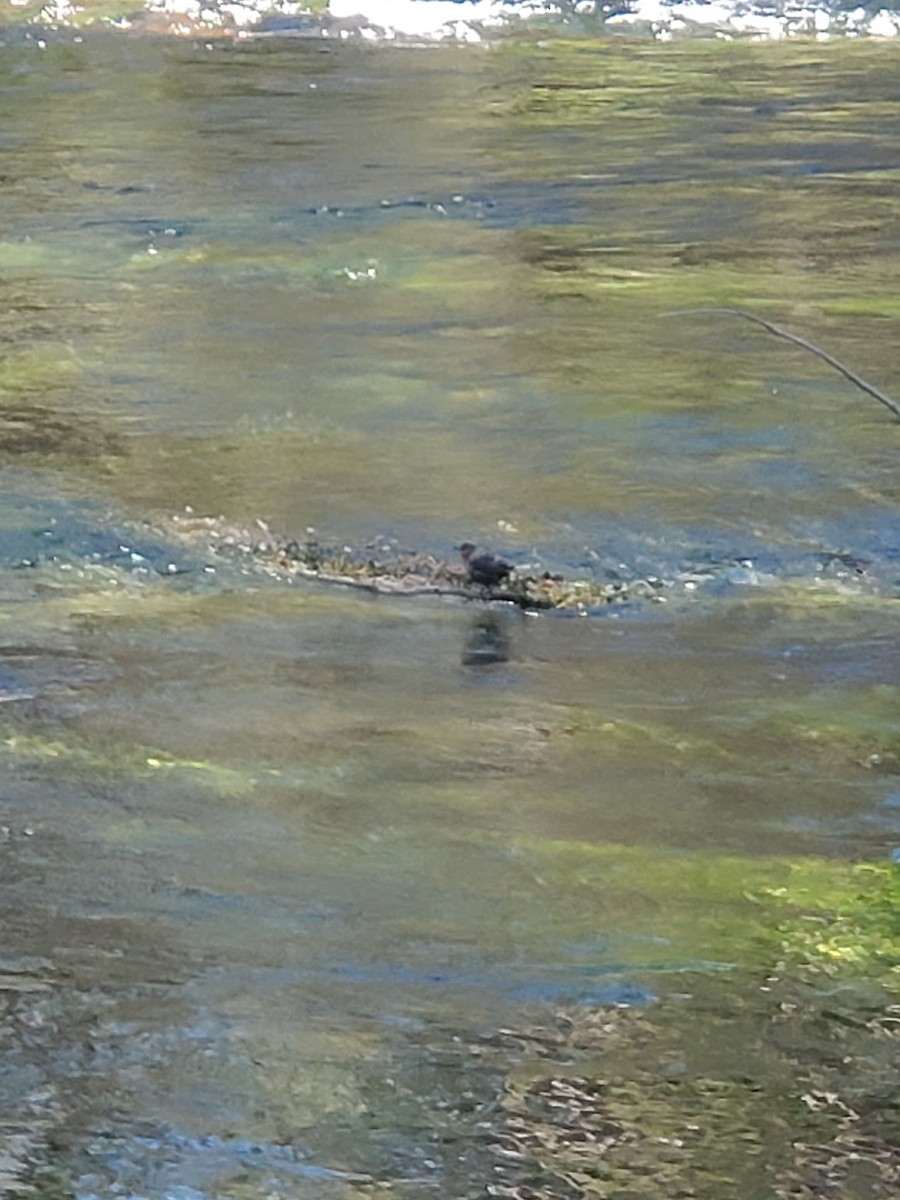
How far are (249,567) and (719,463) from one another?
1.68m

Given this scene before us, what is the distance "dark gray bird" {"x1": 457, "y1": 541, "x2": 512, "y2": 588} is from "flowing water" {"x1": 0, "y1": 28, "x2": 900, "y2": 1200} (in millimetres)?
221

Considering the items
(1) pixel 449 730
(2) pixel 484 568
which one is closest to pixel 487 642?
(2) pixel 484 568

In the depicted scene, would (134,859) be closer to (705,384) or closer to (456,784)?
→ (456,784)

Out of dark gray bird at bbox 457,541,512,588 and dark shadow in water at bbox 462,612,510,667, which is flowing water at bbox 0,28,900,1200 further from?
dark gray bird at bbox 457,541,512,588

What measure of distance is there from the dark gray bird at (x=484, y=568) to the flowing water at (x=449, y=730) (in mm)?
221

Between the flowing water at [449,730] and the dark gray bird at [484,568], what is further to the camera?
the dark gray bird at [484,568]

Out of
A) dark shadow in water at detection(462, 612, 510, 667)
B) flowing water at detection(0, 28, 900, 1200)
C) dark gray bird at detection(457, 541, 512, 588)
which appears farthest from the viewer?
dark gray bird at detection(457, 541, 512, 588)

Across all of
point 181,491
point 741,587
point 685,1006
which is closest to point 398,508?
point 181,491

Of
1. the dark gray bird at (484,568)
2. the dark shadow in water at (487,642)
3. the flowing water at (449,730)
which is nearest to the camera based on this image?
the flowing water at (449,730)

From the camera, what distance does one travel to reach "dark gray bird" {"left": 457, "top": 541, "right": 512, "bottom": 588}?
5.60 m

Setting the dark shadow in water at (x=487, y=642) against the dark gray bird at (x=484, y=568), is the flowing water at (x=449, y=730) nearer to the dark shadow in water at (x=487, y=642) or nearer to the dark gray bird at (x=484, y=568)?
the dark shadow in water at (x=487, y=642)

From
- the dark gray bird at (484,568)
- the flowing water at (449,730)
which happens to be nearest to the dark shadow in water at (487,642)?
the flowing water at (449,730)

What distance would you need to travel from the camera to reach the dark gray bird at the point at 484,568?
560 centimetres

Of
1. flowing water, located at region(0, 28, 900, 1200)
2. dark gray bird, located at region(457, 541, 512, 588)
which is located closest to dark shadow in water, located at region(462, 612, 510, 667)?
flowing water, located at region(0, 28, 900, 1200)
